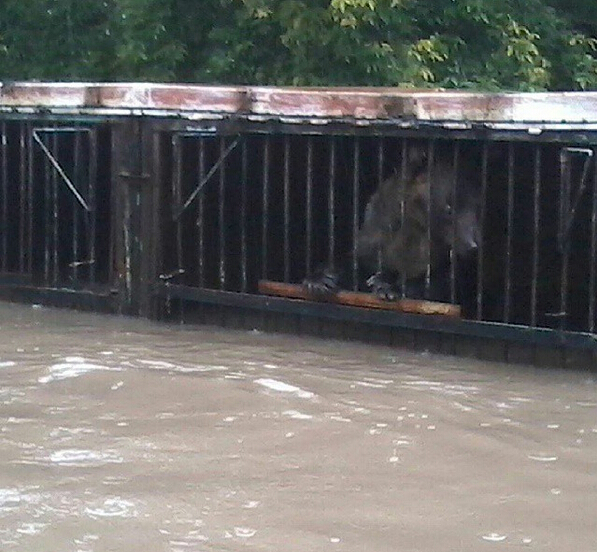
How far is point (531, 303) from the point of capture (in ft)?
24.6

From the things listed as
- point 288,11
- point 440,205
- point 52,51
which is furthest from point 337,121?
point 52,51

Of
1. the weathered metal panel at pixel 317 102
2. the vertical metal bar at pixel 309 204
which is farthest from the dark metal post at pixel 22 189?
the vertical metal bar at pixel 309 204

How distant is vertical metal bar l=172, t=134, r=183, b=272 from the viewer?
8.68 metres

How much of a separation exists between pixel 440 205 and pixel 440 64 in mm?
7131

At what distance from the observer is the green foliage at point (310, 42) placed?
44.9 feet

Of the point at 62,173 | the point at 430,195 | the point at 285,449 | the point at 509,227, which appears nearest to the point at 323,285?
the point at 430,195

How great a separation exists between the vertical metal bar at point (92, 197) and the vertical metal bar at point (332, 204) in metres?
1.76

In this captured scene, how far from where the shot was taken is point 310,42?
13828 mm

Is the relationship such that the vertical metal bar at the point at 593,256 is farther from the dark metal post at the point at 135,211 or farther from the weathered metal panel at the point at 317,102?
the dark metal post at the point at 135,211

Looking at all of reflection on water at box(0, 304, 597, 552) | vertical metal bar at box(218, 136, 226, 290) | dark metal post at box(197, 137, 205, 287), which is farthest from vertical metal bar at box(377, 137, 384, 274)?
dark metal post at box(197, 137, 205, 287)

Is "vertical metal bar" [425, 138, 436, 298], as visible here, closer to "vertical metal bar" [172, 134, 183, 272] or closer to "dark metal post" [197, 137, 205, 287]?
"dark metal post" [197, 137, 205, 287]

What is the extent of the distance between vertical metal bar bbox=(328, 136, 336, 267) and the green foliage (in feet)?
17.0

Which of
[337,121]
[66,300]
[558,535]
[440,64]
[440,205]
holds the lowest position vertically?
[558,535]

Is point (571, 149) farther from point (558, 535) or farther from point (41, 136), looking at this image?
point (41, 136)
